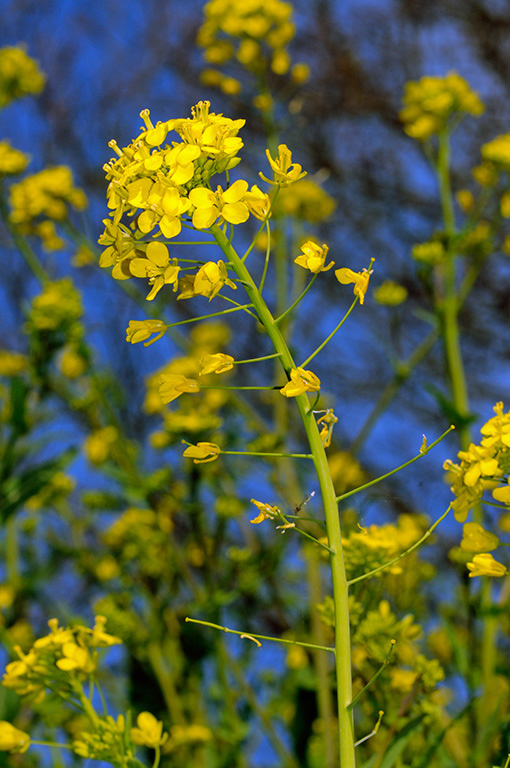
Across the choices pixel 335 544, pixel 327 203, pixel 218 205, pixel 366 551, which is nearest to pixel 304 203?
pixel 327 203

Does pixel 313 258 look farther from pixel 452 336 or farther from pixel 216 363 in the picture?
pixel 452 336

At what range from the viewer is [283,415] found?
197 cm

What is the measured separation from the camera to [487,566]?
785 mm

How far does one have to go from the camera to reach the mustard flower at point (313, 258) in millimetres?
738

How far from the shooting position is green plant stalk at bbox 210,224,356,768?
659mm

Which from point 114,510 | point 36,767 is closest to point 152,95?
point 114,510

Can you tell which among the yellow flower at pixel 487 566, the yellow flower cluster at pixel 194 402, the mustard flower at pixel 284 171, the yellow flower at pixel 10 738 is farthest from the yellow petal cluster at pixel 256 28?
the yellow flower at pixel 10 738

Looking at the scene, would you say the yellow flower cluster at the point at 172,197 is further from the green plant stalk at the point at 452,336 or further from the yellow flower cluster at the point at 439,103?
the yellow flower cluster at the point at 439,103

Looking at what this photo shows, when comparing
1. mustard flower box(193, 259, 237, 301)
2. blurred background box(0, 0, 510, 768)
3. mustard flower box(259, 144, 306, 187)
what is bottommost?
blurred background box(0, 0, 510, 768)

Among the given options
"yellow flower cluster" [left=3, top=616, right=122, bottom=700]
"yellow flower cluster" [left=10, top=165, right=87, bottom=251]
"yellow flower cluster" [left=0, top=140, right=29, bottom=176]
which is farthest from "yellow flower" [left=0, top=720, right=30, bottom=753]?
"yellow flower cluster" [left=0, top=140, right=29, bottom=176]

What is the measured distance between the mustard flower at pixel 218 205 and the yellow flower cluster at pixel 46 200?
1357 millimetres

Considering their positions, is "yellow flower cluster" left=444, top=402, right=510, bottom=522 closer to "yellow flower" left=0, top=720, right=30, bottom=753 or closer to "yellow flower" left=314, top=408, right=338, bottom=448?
"yellow flower" left=314, top=408, right=338, bottom=448

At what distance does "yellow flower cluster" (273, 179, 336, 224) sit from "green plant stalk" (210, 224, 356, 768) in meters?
1.42

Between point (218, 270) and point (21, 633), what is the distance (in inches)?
62.9
